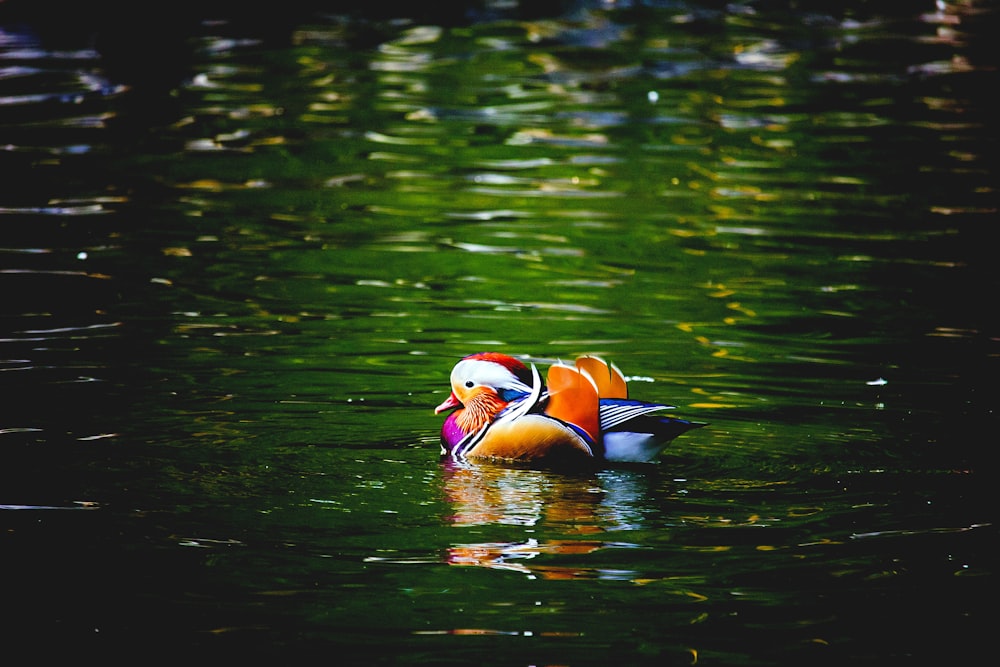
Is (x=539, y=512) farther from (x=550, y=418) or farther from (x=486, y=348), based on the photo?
(x=486, y=348)

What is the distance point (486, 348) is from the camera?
32.1 ft

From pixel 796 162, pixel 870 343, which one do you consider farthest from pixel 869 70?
pixel 870 343

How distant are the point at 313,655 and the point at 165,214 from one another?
9.69 meters

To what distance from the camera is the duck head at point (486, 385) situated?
294 inches

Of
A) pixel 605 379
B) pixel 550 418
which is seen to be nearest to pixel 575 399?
pixel 550 418

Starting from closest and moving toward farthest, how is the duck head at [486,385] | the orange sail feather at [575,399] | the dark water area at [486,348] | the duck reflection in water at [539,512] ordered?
the dark water area at [486,348] → the duck reflection in water at [539,512] → the orange sail feather at [575,399] → the duck head at [486,385]

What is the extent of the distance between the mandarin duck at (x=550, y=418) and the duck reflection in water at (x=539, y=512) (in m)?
0.11

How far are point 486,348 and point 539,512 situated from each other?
3307mm

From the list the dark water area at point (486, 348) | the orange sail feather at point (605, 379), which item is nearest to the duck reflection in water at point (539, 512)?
the dark water area at point (486, 348)

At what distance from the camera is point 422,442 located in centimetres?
775

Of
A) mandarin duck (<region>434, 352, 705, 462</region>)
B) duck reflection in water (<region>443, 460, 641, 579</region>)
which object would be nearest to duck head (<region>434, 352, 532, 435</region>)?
mandarin duck (<region>434, 352, 705, 462</region>)

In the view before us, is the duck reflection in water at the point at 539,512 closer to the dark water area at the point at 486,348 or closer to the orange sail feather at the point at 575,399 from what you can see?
the dark water area at the point at 486,348

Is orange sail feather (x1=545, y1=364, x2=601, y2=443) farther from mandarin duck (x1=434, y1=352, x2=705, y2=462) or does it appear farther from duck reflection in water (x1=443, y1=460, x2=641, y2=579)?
duck reflection in water (x1=443, y1=460, x2=641, y2=579)

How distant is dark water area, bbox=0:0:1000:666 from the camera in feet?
18.7
